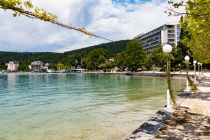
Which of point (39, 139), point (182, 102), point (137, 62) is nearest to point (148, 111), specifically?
point (182, 102)

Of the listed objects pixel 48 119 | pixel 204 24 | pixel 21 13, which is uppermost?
pixel 204 24

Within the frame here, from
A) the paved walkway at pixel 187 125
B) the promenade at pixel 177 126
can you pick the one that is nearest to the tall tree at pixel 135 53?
the paved walkway at pixel 187 125

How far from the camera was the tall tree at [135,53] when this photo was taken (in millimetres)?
146250

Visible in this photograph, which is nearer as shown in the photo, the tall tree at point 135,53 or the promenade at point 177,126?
the promenade at point 177,126

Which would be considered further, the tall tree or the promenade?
the tall tree

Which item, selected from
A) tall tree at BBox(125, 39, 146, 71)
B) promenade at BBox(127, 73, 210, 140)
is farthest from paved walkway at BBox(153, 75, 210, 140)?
tall tree at BBox(125, 39, 146, 71)

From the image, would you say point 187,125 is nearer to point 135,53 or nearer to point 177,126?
point 177,126

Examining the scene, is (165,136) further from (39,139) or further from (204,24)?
(204,24)

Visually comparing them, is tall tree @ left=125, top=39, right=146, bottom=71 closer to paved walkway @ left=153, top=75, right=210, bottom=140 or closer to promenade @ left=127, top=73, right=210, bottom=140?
paved walkway @ left=153, top=75, right=210, bottom=140

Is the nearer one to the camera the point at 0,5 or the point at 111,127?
the point at 0,5

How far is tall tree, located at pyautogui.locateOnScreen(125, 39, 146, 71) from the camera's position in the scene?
146 meters

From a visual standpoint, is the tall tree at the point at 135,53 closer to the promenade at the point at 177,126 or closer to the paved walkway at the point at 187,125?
the paved walkway at the point at 187,125

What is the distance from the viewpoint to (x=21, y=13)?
6.50 m

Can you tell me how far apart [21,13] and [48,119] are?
1637cm
